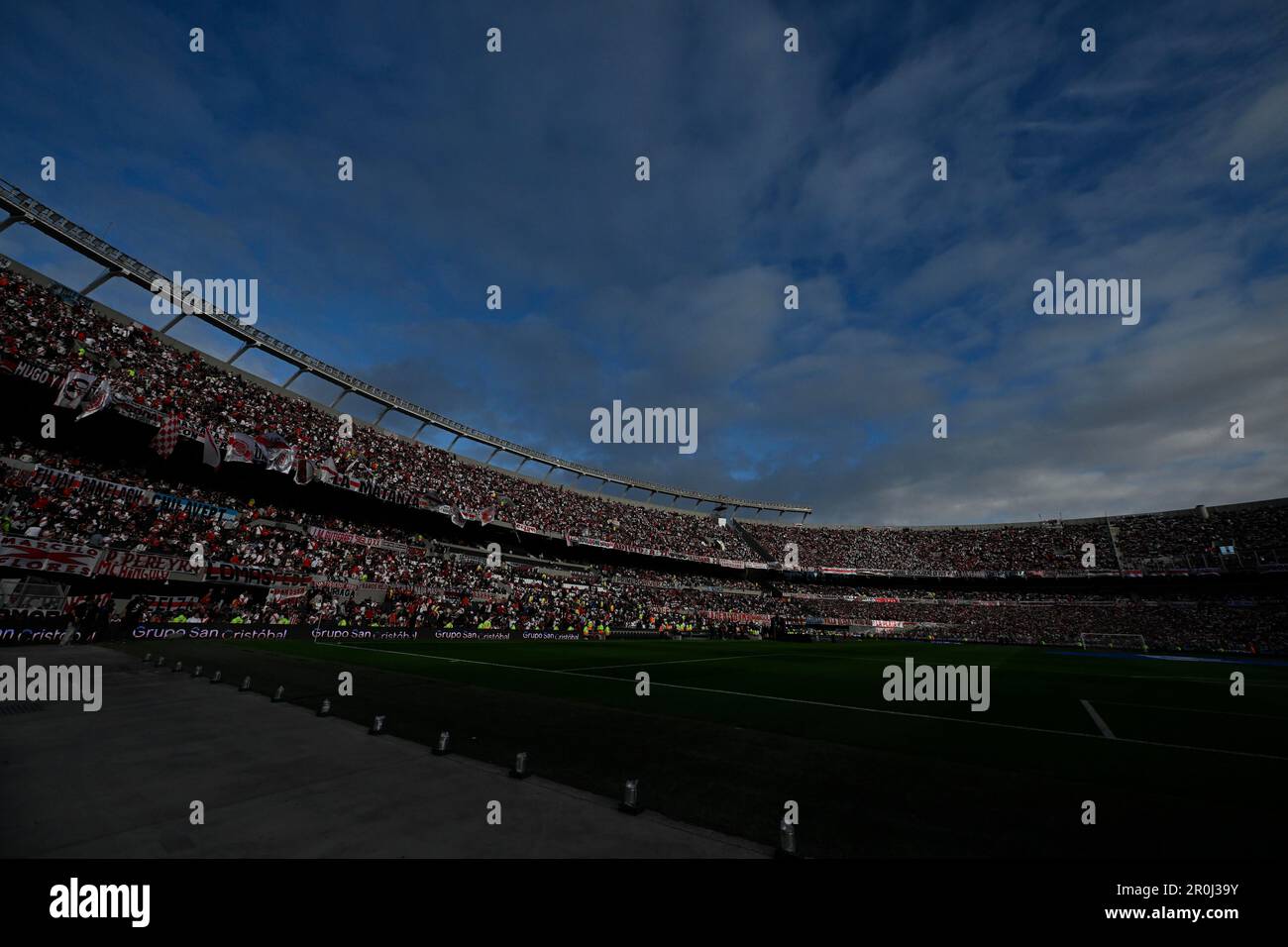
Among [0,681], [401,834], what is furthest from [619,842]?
[0,681]

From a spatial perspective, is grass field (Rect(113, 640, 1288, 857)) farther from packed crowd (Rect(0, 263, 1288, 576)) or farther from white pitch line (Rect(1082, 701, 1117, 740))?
packed crowd (Rect(0, 263, 1288, 576))

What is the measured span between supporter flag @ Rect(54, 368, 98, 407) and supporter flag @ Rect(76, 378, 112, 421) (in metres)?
0.32

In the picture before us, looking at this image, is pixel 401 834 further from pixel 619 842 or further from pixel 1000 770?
pixel 1000 770

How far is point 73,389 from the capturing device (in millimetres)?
24219

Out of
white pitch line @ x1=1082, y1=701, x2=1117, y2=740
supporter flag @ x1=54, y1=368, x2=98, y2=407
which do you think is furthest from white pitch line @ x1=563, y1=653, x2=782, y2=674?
supporter flag @ x1=54, y1=368, x2=98, y2=407

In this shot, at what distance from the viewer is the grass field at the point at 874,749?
567 cm

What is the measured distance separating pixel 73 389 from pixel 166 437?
4.35 m

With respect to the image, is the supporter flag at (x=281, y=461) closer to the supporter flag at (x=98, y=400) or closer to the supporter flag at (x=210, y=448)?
the supporter flag at (x=210, y=448)

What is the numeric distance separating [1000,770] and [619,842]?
21.1 feet

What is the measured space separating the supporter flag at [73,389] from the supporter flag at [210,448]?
5280mm

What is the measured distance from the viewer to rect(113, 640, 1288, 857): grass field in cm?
567

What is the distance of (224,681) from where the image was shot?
12.9m

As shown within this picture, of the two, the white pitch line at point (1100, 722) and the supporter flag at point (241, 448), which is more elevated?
the supporter flag at point (241, 448)

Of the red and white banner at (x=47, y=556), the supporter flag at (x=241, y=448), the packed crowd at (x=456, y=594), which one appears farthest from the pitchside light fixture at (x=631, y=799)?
the supporter flag at (x=241, y=448)
